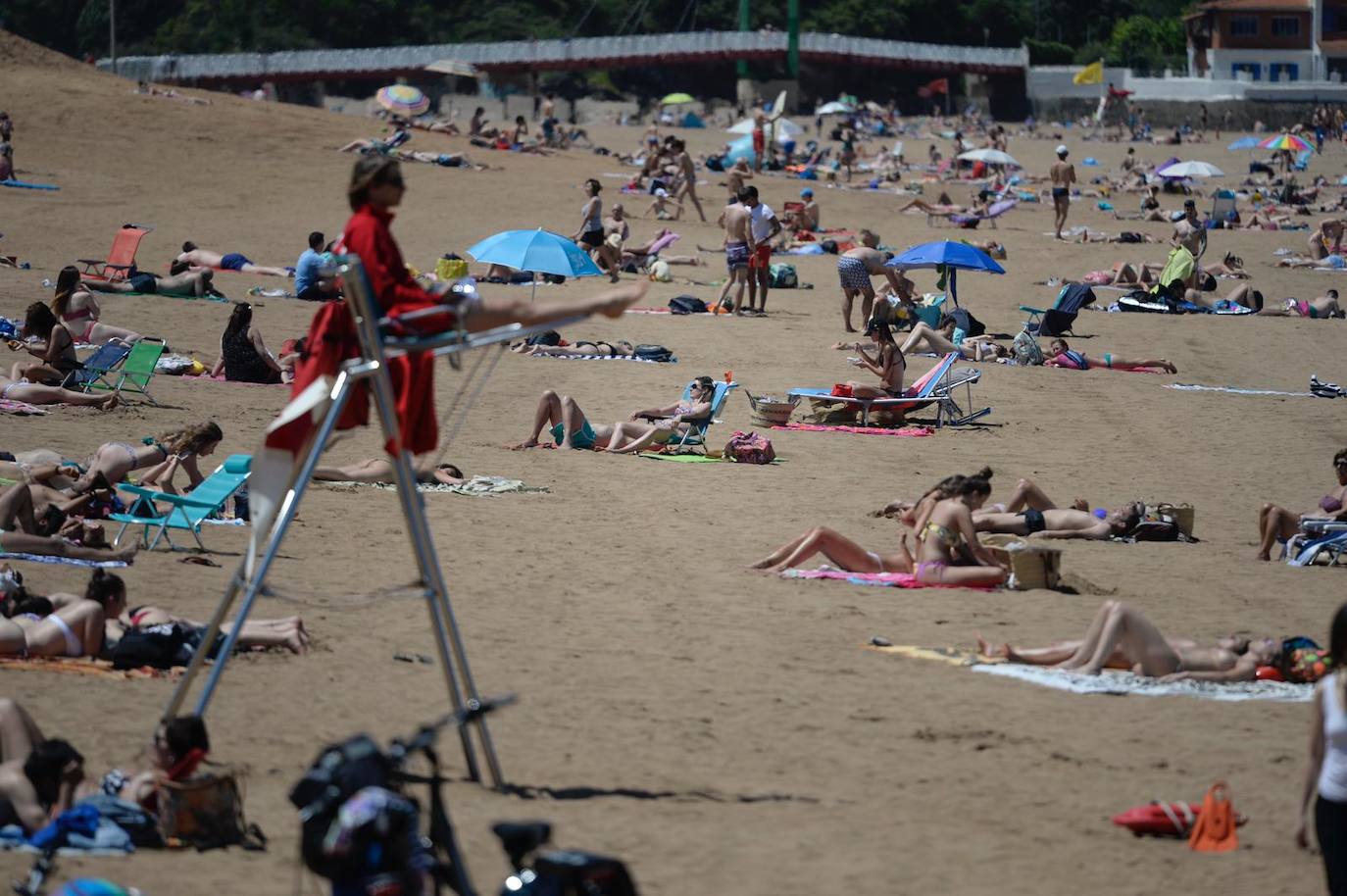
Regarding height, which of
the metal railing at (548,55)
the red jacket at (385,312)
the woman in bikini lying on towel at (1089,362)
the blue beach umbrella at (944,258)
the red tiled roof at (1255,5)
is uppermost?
the red tiled roof at (1255,5)

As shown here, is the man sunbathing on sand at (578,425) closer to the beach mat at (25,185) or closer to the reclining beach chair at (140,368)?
the reclining beach chair at (140,368)

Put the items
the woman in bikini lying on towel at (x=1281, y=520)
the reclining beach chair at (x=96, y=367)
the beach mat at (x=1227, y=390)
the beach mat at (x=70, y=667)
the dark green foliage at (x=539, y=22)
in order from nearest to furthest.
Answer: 1. the beach mat at (x=70, y=667)
2. the woman in bikini lying on towel at (x=1281, y=520)
3. the reclining beach chair at (x=96, y=367)
4. the beach mat at (x=1227, y=390)
5. the dark green foliage at (x=539, y=22)

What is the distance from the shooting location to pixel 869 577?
31.9 ft

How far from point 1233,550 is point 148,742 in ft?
23.1

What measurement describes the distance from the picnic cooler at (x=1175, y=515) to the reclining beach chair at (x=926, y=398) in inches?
145

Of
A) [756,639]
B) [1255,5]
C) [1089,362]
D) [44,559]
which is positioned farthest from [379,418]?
[1255,5]

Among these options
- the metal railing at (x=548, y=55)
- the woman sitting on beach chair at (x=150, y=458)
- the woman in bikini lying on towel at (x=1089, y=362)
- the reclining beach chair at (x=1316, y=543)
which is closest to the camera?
the woman sitting on beach chair at (x=150, y=458)

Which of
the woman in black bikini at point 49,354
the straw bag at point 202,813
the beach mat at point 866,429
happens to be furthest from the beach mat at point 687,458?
the straw bag at point 202,813

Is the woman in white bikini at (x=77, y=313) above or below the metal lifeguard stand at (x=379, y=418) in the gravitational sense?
below

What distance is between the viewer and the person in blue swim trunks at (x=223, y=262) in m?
21.5

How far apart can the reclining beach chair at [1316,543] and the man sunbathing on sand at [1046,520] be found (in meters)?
0.96

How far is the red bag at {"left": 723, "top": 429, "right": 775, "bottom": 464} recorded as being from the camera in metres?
13.2

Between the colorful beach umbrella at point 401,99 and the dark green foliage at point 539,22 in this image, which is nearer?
the colorful beach umbrella at point 401,99

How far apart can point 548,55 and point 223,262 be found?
1851 inches
